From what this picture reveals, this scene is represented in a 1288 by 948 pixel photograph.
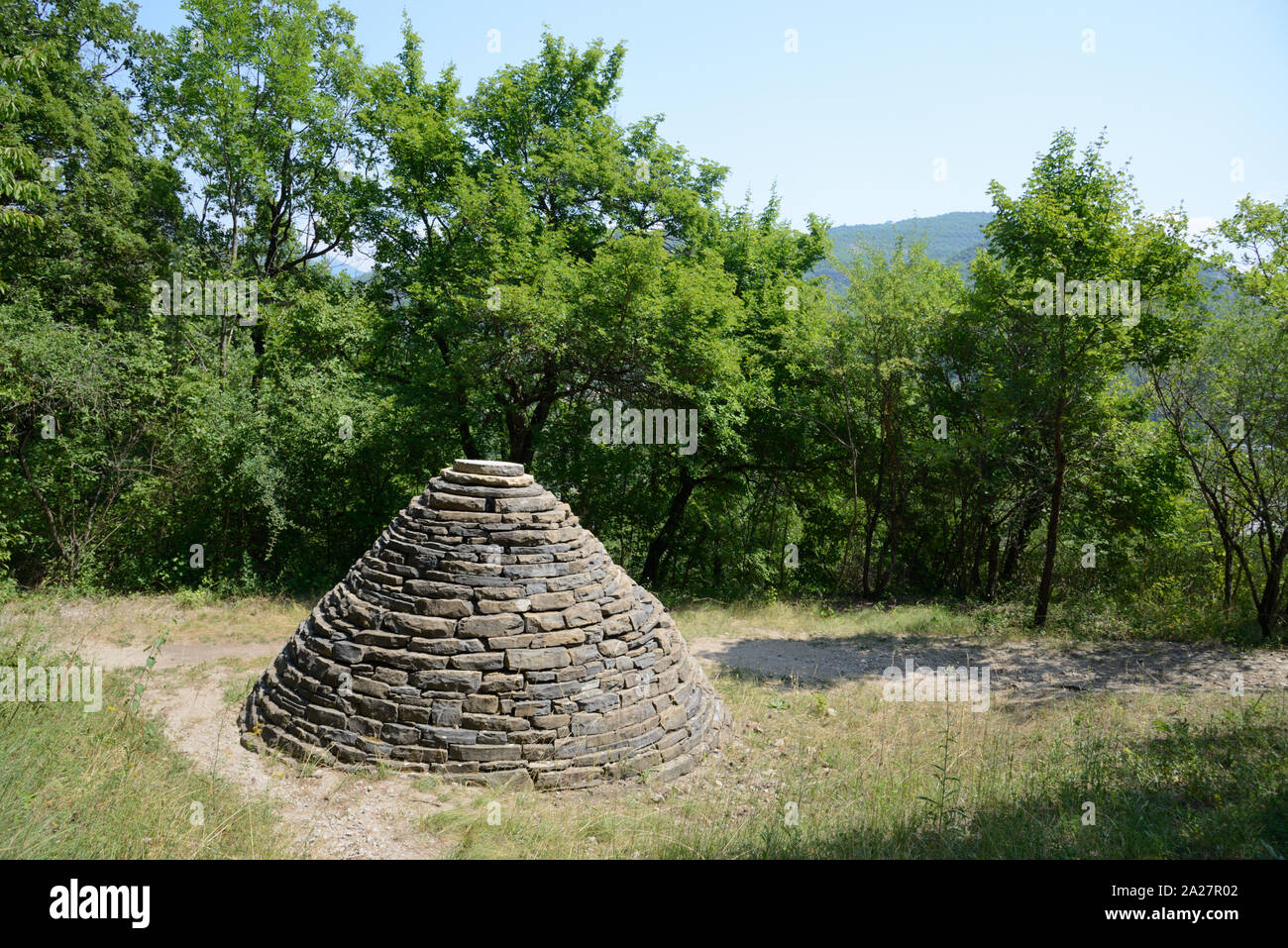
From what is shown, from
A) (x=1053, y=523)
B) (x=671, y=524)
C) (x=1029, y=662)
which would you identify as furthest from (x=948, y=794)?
(x=671, y=524)

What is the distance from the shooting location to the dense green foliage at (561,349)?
12281 mm

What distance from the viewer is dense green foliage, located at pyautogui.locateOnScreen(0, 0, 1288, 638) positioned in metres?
12.3

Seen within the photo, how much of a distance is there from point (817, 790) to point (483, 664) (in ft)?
11.1

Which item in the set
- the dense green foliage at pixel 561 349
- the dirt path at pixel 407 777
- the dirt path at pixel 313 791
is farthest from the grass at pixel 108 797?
the dense green foliage at pixel 561 349

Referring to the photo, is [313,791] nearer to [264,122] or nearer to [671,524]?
[671,524]

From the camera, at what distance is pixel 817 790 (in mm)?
6383

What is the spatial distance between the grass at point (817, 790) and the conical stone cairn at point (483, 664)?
338 millimetres

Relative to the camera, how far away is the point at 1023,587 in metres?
16.1

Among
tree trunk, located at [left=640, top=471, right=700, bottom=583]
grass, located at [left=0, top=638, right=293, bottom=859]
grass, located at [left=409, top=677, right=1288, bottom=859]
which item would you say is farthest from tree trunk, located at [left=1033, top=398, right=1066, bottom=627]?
grass, located at [left=0, top=638, right=293, bottom=859]

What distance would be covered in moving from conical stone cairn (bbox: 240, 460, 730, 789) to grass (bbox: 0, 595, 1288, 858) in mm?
338

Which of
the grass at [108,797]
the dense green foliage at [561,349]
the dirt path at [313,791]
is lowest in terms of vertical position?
the dirt path at [313,791]

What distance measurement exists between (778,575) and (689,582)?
3.01m

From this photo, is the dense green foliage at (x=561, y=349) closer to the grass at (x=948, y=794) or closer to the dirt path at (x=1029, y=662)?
the dirt path at (x=1029, y=662)
